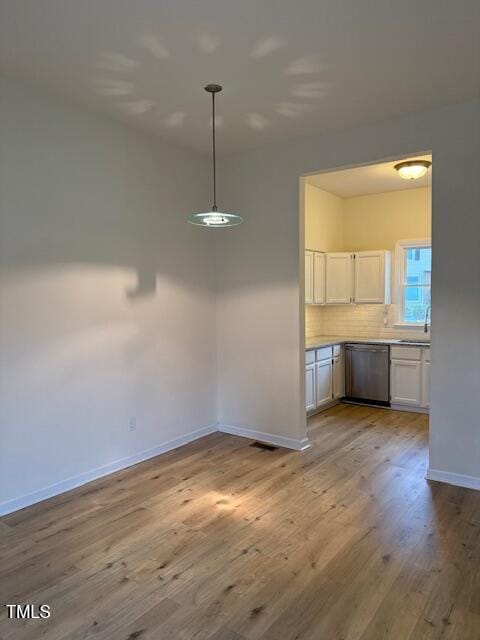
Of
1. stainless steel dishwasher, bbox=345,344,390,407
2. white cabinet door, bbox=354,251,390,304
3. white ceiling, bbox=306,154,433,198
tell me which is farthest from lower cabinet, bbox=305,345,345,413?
white ceiling, bbox=306,154,433,198

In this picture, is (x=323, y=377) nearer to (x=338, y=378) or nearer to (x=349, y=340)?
(x=338, y=378)

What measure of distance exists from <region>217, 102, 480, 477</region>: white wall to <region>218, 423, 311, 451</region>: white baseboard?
0.23 feet

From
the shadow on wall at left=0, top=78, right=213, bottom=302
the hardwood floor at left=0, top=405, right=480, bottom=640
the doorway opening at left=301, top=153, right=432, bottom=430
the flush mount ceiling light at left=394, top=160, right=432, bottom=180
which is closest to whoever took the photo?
the hardwood floor at left=0, top=405, right=480, bottom=640

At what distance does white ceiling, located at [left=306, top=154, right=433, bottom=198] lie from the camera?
5.33 metres

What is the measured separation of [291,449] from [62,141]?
3.30 metres

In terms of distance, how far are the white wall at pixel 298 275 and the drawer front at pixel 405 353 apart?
6.30 ft

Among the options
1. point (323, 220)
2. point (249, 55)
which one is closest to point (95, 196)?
point (249, 55)

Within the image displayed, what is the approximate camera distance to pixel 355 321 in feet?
21.8

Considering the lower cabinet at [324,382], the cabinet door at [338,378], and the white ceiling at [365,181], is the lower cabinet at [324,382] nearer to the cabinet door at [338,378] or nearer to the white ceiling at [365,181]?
the cabinet door at [338,378]

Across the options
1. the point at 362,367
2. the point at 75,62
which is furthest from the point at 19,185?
the point at 362,367

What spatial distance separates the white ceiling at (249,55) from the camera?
2291mm

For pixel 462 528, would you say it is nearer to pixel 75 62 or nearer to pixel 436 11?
pixel 436 11

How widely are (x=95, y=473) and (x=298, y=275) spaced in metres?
2.47

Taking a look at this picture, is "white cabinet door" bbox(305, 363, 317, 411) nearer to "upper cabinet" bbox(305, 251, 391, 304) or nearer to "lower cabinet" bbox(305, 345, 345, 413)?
"lower cabinet" bbox(305, 345, 345, 413)
